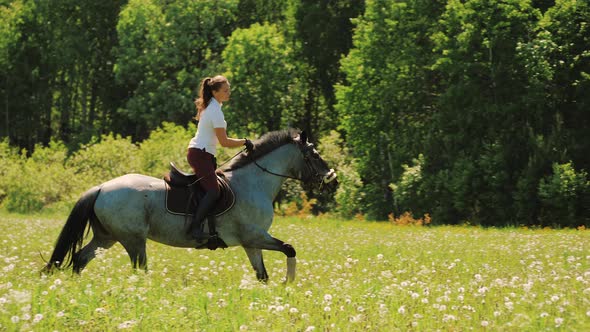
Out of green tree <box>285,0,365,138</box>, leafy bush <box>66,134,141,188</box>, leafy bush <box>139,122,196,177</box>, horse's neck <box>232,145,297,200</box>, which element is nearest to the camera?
horse's neck <box>232,145,297,200</box>

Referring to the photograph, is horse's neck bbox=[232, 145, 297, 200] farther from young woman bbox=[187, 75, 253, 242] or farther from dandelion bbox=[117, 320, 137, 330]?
dandelion bbox=[117, 320, 137, 330]

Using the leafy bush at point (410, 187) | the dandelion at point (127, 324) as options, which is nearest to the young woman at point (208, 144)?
the dandelion at point (127, 324)

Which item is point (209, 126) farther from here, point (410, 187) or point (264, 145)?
point (410, 187)

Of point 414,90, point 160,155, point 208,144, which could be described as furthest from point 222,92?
point 160,155

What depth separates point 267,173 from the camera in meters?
12.5

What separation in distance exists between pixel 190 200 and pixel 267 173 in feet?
4.16

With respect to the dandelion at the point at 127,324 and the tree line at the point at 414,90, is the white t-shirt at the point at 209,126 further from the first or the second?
the tree line at the point at 414,90

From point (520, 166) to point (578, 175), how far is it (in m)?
3.25

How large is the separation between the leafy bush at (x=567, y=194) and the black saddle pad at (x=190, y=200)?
23.6 metres

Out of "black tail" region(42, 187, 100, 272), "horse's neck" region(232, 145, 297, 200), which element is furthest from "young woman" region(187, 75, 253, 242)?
"black tail" region(42, 187, 100, 272)

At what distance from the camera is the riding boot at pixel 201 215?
1173 centimetres

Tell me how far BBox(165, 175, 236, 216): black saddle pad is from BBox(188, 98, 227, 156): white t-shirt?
0.55 meters

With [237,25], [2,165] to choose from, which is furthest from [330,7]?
[2,165]

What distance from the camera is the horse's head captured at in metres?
12.7
